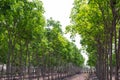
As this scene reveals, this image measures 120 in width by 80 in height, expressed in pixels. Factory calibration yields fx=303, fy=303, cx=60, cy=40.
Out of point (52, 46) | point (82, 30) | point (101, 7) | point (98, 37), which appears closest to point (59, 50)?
point (52, 46)

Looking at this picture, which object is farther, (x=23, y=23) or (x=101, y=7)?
(x=23, y=23)

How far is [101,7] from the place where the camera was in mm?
26500

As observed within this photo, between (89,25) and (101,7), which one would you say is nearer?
(101,7)

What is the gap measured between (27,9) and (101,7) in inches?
346

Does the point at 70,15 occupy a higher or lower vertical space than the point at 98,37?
higher

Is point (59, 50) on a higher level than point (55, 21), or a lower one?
lower

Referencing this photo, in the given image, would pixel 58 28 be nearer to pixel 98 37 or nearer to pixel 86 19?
pixel 98 37

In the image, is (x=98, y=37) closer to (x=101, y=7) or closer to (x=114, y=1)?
(x=101, y=7)

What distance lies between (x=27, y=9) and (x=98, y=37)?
12390mm

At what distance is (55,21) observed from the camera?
178ft

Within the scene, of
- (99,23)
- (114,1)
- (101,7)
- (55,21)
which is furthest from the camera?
(55,21)

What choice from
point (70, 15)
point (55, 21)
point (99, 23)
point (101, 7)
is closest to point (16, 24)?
point (70, 15)

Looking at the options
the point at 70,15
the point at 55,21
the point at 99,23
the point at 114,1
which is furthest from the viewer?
the point at 55,21

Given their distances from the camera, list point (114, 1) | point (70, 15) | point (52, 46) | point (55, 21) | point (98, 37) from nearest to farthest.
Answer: point (114, 1)
point (70, 15)
point (98, 37)
point (55, 21)
point (52, 46)
